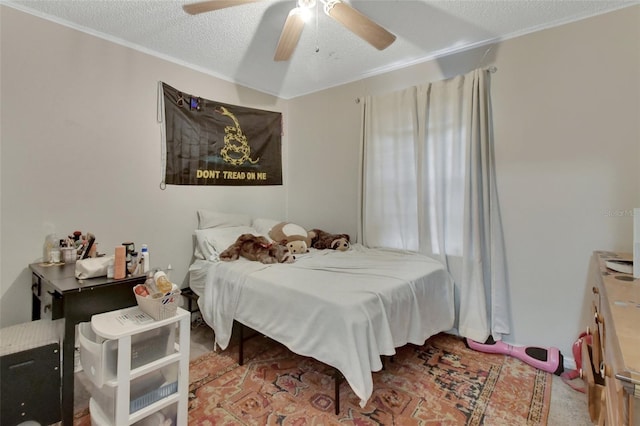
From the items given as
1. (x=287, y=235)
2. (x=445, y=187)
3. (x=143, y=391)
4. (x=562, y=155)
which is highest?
(x=562, y=155)

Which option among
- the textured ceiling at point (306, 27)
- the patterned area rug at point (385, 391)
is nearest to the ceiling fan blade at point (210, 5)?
the textured ceiling at point (306, 27)

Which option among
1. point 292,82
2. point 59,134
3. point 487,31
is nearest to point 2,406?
point 59,134

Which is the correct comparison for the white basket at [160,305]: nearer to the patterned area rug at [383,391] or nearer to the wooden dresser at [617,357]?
the patterned area rug at [383,391]

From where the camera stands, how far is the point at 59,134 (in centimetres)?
217

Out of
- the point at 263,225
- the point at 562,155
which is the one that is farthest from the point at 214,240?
the point at 562,155

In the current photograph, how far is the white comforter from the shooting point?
1608 mm

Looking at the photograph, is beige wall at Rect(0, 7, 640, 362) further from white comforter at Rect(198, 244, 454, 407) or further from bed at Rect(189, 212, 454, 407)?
white comforter at Rect(198, 244, 454, 407)

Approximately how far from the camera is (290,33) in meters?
1.84

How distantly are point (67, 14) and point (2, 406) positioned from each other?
7.80 feet

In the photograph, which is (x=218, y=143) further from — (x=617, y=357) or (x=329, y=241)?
(x=617, y=357)

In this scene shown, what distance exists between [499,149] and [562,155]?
404 mm

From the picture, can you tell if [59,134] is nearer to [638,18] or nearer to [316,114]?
[316,114]

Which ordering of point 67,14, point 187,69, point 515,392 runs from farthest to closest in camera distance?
1. point 187,69
2. point 67,14
3. point 515,392

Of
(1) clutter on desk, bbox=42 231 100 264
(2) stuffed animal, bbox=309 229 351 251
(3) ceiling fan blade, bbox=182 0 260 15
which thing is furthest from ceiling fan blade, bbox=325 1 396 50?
(1) clutter on desk, bbox=42 231 100 264
